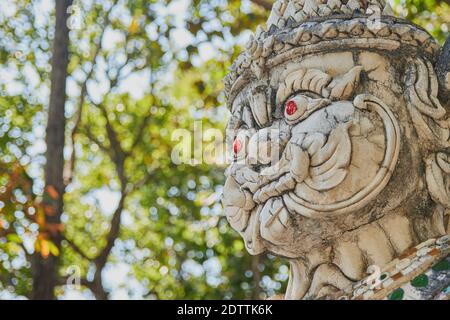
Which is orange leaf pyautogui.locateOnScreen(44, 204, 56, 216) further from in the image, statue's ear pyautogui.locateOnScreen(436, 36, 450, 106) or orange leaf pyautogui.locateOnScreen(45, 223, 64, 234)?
statue's ear pyautogui.locateOnScreen(436, 36, 450, 106)

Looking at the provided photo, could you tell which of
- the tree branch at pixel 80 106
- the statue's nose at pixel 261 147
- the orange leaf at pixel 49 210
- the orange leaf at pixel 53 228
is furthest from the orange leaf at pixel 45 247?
the statue's nose at pixel 261 147

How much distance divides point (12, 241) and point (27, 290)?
2415 mm

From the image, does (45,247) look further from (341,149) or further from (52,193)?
(341,149)

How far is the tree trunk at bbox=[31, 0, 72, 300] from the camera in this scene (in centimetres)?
857

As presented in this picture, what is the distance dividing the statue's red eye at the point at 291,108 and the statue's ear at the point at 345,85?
0.19m

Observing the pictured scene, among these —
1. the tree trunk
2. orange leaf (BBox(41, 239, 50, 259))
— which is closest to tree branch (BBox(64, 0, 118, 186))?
the tree trunk

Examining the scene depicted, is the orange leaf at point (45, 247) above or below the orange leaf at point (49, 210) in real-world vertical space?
below

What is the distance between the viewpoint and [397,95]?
14.2ft

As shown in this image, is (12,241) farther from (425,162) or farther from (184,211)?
(425,162)

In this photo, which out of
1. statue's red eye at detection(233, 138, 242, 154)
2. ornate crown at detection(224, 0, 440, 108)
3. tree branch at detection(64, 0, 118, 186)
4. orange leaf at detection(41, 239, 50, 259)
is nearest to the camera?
ornate crown at detection(224, 0, 440, 108)

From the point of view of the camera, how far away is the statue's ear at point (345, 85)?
4266 millimetres

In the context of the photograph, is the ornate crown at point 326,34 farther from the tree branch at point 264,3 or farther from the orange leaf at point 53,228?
the tree branch at point 264,3
